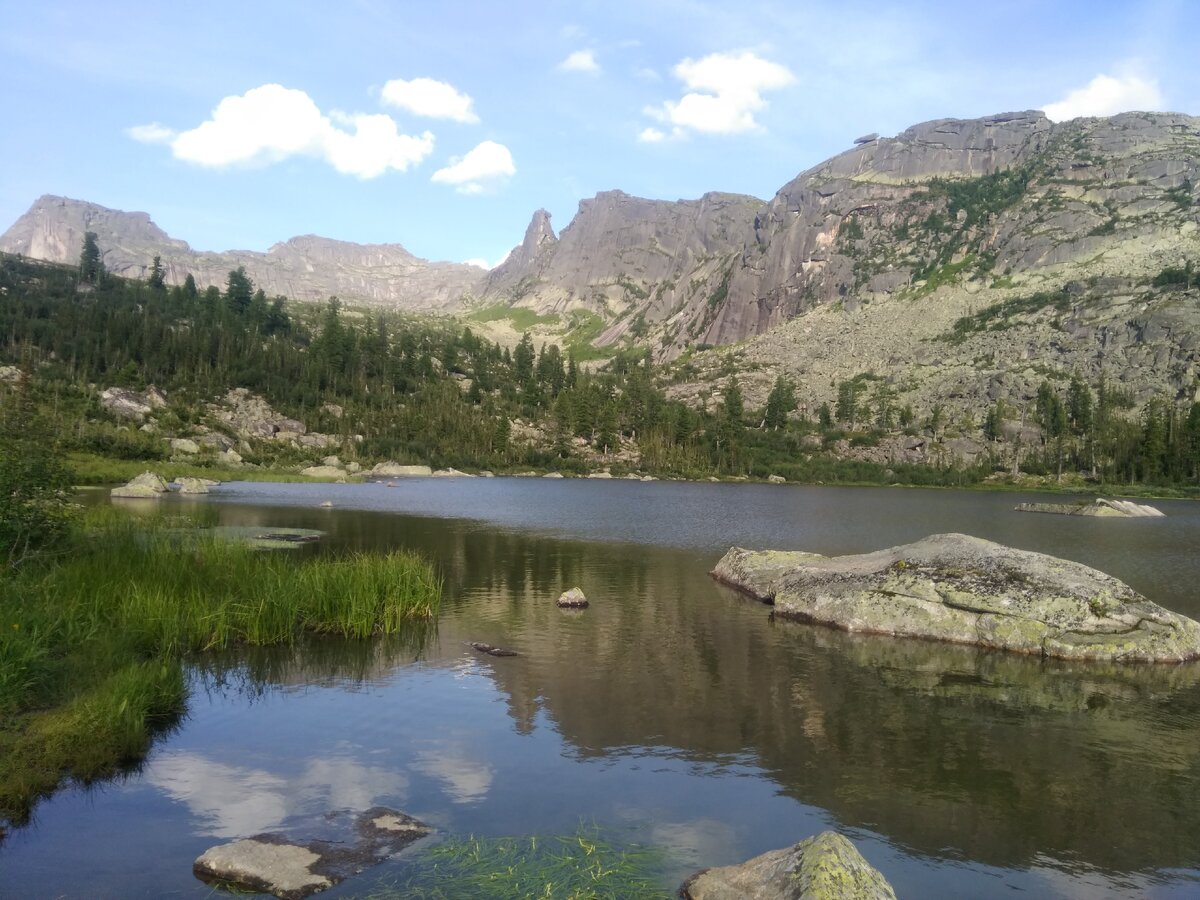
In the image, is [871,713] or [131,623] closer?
[871,713]

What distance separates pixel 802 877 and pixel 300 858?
6733 mm

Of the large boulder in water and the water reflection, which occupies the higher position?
the large boulder in water

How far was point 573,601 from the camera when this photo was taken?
97.0 feet

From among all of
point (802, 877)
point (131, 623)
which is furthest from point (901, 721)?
point (131, 623)

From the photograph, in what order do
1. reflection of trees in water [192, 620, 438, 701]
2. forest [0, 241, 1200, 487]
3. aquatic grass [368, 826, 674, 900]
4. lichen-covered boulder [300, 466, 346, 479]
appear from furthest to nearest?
forest [0, 241, 1200, 487], lichen-covered boulder [300, 466, 346, 479], reflection of trees in water [192, 620, 438, 701], aquatic grass [368, 826, 674, 900]

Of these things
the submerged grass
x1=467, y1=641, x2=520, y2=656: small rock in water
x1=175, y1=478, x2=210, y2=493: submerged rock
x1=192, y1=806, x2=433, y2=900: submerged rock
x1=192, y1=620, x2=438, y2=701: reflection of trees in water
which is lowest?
x1=175, y1=478, x2=210, y2=493: submerged rock

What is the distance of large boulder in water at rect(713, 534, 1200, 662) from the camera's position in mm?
23969

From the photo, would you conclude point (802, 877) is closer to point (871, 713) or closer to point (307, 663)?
point (871, 713)

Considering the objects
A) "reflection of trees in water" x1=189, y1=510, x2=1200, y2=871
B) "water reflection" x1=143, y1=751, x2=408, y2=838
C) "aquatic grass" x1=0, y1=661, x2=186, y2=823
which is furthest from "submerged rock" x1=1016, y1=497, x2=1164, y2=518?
"aquatic grass" x1=0, y1=661, x2=186, y2=823

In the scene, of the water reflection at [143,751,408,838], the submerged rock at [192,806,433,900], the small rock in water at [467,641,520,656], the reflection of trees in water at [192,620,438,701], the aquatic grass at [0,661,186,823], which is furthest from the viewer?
the small rock in water at [467,641,520,656]

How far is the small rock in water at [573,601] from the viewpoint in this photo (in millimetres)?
29375

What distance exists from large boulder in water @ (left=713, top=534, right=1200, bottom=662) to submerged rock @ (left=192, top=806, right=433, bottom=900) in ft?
65.0

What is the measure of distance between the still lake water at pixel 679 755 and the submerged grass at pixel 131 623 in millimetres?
791

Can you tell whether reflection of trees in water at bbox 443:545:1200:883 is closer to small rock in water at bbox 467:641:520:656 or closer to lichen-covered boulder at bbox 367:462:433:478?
small rock in water at bbox 467:641:520:656
